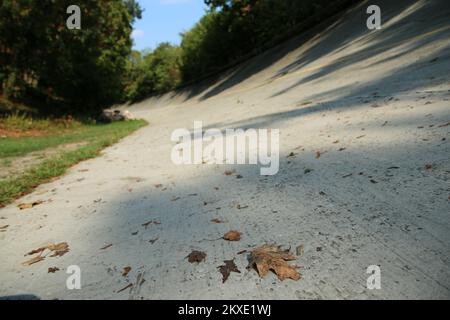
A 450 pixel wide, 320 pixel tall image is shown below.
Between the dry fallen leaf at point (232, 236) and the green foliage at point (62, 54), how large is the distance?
14.6 metres

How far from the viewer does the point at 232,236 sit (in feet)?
7.68

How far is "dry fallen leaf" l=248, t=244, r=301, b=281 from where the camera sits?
6.04ft

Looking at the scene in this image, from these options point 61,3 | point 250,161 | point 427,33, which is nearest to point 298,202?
point 250,161

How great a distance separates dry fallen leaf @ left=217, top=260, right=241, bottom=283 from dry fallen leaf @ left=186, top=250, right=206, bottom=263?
177 mm

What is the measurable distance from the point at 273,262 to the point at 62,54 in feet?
55.5

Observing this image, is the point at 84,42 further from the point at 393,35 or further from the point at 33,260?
the point at 33,260

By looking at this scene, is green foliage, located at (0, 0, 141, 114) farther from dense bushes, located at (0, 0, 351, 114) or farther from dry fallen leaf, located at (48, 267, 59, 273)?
dry fallen leaf, located at (48, 267, 59, 273)

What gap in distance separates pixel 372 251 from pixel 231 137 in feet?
13.7

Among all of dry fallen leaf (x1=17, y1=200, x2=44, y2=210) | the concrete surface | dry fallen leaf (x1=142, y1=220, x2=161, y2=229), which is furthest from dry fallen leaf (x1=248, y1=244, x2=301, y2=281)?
dry fallen leaf (x1=17, y1=200, x2=44, y2=210)

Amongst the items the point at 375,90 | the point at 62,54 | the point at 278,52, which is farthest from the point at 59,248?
the point at 278,52

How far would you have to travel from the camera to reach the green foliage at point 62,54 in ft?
44.7

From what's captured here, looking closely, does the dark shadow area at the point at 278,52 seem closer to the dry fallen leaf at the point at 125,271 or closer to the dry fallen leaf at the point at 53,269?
the dry fallen leaf at the point at 125,271

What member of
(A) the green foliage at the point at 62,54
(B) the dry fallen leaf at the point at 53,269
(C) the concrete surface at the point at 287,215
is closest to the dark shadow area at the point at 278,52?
(A) the green foliage at the point at 62,54
